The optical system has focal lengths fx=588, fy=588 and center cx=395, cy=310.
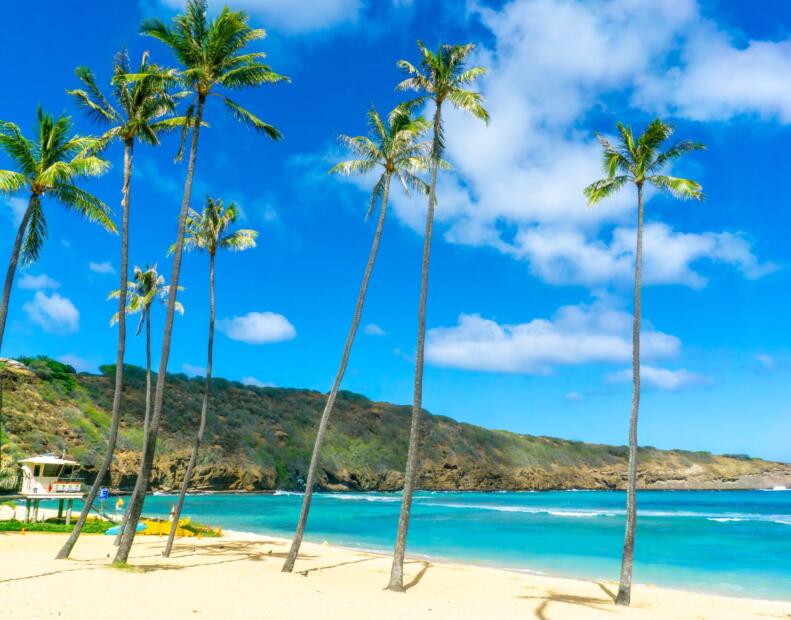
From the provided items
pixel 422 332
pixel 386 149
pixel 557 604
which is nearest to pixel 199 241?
pixel 386 149

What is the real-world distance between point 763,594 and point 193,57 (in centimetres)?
2765

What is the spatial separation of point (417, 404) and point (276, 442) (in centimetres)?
8963

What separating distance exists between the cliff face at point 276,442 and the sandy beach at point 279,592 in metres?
31.2

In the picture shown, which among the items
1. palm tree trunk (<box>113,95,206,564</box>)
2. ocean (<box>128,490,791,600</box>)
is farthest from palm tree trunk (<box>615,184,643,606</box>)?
palm tree trunk (<box>113,95,206,564</box>)

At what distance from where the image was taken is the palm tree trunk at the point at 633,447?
51.0ft

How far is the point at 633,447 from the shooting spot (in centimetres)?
1555

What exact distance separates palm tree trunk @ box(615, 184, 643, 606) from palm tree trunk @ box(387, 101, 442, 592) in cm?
566

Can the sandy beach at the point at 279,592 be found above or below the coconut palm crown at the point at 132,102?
below

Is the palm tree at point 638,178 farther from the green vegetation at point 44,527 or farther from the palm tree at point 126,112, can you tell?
the green vegetation at point 44,527

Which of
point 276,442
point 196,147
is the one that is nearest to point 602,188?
point 196,147

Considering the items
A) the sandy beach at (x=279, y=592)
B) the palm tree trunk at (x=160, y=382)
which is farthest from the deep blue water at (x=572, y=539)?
the palm tree trunk at (x=160, y=382)

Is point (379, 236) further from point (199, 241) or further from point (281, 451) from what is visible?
point (281, 451)

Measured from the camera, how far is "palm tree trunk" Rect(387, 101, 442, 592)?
15531mm

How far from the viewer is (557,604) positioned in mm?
15922
